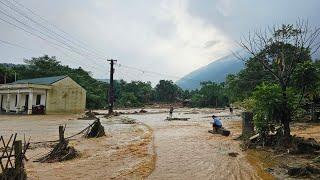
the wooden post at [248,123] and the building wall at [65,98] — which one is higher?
the building wall at [65,98]

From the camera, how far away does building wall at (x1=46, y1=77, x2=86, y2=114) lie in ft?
165

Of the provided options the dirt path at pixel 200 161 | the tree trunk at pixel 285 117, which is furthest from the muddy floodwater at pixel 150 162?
the tree trunk at pixel 285 117

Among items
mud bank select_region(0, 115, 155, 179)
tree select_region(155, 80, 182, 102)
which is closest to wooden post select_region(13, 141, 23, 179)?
mud bank select_region(0, 115, 155, 179)

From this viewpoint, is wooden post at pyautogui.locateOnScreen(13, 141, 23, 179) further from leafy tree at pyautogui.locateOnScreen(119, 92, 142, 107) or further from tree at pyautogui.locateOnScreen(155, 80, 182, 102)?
tree at pyautogui.locateOnScreen(155, 80, 182, 102)

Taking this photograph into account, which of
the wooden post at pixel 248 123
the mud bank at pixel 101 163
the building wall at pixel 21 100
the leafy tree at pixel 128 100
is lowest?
the mud bank at pixel 101 163

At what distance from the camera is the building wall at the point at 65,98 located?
5034 centimetres

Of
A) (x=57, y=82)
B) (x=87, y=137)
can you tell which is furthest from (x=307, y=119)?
(x=57, y=82)

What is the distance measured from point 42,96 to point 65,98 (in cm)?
378

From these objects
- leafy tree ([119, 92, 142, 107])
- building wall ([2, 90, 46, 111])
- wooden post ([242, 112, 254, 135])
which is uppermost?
leafy tree ([119, 92, 142, 107])

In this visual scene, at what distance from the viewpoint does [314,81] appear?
2338 centimetres

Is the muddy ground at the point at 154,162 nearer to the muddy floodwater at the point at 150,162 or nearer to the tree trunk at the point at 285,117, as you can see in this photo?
the muddy floodwater at the point at 150,162

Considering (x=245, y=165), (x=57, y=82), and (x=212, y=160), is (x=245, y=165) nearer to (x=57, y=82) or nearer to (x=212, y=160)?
(x=212, y=160)

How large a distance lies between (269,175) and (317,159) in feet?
7.86

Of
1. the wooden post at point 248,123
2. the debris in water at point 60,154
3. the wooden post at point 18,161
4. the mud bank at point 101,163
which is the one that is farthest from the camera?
the wooden post at point 248,123
